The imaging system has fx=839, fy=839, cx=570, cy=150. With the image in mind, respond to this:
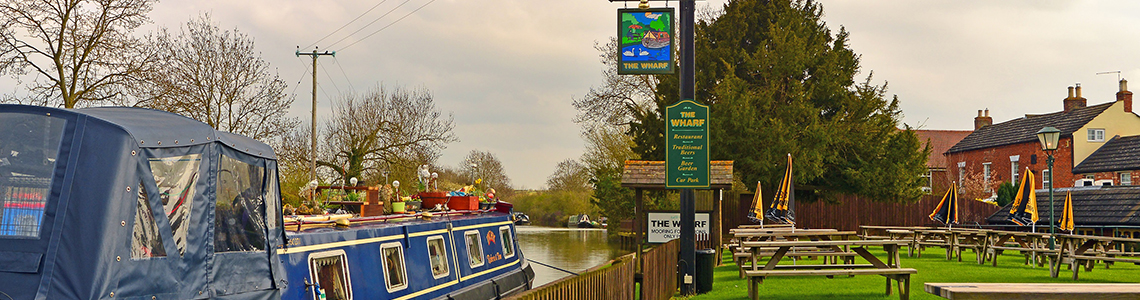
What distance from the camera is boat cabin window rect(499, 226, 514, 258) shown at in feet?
Result: 46.3

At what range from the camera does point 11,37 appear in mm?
20344

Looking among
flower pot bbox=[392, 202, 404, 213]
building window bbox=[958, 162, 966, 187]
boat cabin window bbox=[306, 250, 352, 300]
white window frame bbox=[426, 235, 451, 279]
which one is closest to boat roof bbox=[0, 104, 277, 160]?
boat cabin window bbox=[306, 250, 352, 300]

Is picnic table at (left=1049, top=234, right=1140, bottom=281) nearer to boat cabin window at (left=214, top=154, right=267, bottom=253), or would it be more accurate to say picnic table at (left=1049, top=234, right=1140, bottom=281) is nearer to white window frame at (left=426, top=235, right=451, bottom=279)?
white window frame at (left=426, top=235, right=451, bottom=279)

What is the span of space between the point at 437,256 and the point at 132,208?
6.24 metres

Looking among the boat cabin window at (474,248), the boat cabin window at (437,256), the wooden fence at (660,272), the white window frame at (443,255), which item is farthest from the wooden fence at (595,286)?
the boat cabin window at (474,248)

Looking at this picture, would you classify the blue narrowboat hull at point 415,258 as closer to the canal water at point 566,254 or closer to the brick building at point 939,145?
the canal water at point 566,254

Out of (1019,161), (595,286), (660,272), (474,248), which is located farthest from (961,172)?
(595,286)

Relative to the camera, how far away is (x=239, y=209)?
19.3ft

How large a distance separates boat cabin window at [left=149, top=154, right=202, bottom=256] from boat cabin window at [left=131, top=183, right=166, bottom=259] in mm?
93

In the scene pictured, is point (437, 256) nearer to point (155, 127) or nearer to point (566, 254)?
point (155, 127)

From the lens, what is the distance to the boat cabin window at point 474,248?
40.5 ft

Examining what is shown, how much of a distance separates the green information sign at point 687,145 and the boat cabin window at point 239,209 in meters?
5.96

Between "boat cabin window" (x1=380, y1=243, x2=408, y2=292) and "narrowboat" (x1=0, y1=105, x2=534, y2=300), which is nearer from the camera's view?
"narrowboat" (x1=0, y1=105, x2=534, y2=300)

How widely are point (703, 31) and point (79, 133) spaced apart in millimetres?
25875
